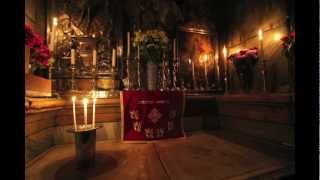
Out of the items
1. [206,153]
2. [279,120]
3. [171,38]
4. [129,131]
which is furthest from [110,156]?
[171,38]

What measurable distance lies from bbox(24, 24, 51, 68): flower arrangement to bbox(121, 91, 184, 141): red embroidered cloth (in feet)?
4.26

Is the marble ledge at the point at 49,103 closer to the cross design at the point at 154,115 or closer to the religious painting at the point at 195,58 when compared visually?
the cross design at the point at 154,115

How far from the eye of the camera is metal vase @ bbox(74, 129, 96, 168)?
2293 millimetres

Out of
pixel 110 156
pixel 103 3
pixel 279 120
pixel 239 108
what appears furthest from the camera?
pixel 103 3

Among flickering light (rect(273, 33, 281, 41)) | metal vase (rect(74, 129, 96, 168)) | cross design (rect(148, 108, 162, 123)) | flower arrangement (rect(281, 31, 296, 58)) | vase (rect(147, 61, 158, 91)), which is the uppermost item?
flickering light (rect(273, 33, 281, 41))

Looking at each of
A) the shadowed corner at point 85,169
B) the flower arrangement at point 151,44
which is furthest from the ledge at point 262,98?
the shadowed corner at point 85,169

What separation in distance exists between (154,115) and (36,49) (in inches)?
80.6

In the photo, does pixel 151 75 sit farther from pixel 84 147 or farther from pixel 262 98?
pixel 84 147

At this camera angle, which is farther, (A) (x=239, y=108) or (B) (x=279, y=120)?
(A) (x=239, y=108)

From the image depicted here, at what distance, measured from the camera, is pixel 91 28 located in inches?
171

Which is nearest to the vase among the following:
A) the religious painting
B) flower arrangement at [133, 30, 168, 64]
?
flower arrangement at [133, 30, 168, 64]

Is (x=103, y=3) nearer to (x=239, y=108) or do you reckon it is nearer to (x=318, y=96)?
(x=239, y=108)

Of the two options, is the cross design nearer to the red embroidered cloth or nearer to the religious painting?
the red embroidered cloth
